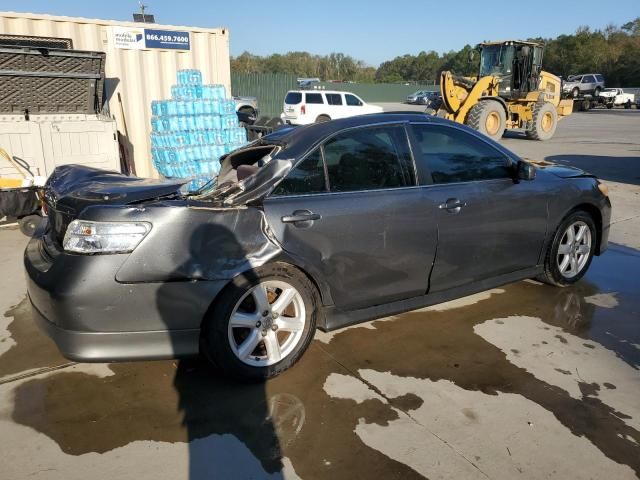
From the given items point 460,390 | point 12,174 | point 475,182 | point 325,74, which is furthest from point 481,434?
point 325,74

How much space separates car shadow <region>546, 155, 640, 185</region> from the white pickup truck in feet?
103

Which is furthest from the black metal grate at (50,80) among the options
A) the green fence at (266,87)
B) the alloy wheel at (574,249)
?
the green fence at (266,87)

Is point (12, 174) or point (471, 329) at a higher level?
point (12, 174)

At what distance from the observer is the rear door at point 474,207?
3652 mm

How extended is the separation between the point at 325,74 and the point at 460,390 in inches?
3726

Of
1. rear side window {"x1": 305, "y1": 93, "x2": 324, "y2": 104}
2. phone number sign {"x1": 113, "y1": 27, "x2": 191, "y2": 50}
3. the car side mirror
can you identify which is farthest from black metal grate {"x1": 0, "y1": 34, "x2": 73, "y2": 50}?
rear side window {"x1": 305, "y1": 93, "x2": 324, "y2": 104}

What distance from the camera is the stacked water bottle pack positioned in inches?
330

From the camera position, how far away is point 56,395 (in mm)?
3010

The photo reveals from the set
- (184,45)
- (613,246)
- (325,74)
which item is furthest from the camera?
(325,74)

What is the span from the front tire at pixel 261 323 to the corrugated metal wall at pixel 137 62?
A: 687 cm

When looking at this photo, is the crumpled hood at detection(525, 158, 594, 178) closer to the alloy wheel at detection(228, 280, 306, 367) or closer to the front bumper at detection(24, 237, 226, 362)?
the alloy wheel at detection(228, 280, 306, 367)

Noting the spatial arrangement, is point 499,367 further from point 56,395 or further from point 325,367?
point 56,395

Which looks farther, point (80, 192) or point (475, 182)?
point (475, 182)

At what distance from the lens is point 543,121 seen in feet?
60.3
